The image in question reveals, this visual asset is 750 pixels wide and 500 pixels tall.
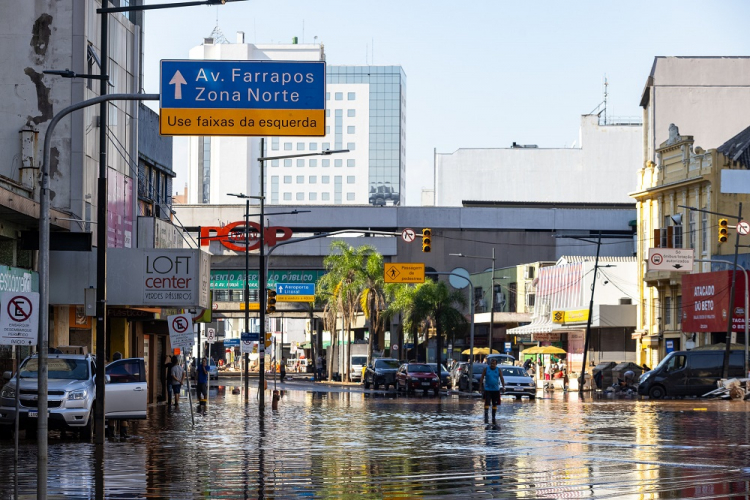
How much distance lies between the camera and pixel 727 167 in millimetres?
64812

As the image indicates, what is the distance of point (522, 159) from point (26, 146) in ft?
301

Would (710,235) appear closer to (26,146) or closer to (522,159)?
(26,146)

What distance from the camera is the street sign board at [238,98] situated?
64.6ft

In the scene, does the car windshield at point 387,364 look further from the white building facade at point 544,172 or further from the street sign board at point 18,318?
the white building facade at point 544,172

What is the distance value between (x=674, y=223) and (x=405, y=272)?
16425mm

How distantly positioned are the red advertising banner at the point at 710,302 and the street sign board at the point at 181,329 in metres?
34.5

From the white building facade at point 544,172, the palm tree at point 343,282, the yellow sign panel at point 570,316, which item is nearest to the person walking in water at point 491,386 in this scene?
the yellow sign panel at point 570,316

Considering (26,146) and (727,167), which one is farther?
(727,167)

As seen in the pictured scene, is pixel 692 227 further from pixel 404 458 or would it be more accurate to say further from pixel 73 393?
pixel 404 458

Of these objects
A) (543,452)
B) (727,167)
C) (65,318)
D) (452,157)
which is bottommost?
(543,452)

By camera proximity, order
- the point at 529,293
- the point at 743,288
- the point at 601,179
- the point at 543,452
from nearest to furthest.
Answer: the point at 543,452, the point at 743,288, the point at 529,293, the point at 601,179

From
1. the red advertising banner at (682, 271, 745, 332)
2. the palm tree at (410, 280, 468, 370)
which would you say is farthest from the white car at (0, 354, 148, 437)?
the palm tree at (410, 280, 468, 370)

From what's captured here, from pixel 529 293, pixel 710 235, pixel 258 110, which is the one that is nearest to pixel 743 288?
pixel 710 235

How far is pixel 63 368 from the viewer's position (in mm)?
26234
